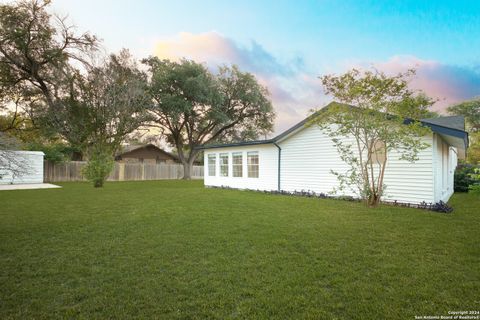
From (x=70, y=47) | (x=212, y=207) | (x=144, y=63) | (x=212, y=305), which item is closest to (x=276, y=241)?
(x=212, y=305)

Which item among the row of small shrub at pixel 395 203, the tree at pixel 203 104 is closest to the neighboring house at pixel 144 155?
the tree at pixel 203 104

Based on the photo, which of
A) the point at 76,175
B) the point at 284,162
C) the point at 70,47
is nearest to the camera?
the point at 284,162

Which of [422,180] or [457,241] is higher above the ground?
[422,180]

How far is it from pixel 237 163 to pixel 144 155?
749 inches

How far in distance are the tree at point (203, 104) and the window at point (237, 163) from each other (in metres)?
9.27

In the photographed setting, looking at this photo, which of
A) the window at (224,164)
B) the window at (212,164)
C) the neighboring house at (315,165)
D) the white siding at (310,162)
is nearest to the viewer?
the neighboring house at (315,165)

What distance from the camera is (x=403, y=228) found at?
5.31m

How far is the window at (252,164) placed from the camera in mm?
13594

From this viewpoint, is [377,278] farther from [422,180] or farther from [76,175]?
[76,175]

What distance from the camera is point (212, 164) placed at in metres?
16.4

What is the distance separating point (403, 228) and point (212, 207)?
4.99m

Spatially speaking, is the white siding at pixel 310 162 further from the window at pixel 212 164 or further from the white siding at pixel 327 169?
the window at pixel 212 164

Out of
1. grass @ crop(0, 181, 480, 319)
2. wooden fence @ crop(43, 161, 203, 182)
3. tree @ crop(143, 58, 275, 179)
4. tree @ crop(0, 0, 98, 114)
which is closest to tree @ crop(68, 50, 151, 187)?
tree @ crop(0, 0, 98, 114)

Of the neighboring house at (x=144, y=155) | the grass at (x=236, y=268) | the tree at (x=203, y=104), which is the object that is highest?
the tree at (x=203, y=104)
